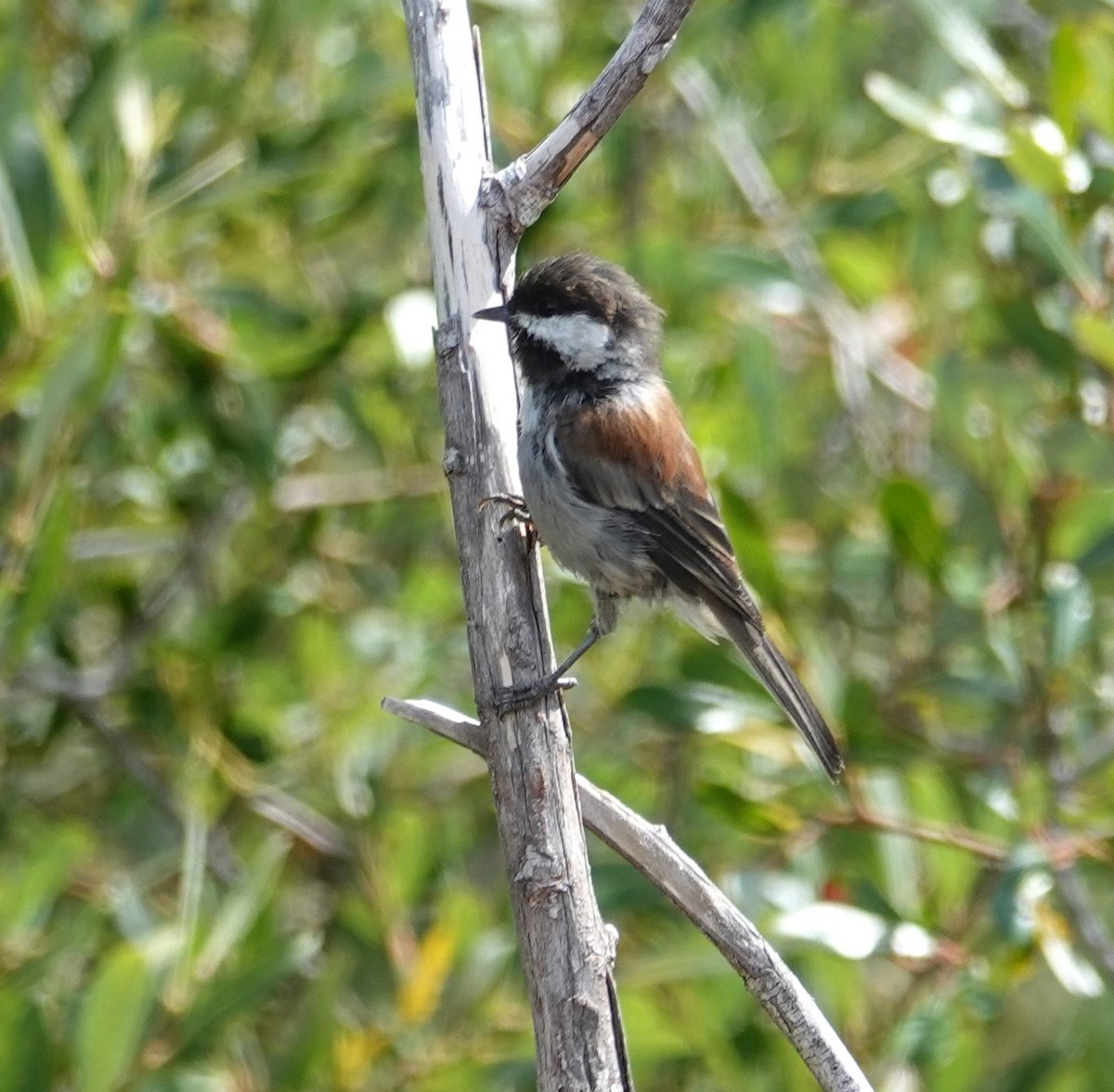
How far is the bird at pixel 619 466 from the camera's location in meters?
3.97

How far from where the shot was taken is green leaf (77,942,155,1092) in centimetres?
336

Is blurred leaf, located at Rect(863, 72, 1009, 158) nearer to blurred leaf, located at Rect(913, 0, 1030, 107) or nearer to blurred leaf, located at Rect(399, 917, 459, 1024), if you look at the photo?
blurred leaf, located at Rect(913, 0, 1030, 107)

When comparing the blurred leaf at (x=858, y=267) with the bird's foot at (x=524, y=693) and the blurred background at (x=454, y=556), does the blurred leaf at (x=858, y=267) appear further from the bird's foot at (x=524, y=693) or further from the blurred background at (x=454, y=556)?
the bird's foot at (x=524, y=693)

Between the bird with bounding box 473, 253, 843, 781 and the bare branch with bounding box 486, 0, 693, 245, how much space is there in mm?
907

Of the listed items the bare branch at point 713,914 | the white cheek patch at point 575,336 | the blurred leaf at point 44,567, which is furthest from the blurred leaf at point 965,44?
the blurred leaf at point 44,567

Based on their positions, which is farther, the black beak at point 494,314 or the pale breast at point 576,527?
the pale breast at point 576,527

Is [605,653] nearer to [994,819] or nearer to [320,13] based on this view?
[994,819]

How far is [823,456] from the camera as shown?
580cm

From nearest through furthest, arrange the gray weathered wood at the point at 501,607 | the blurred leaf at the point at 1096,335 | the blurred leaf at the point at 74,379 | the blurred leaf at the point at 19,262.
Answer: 1. the gray weathered wood at the point at 501,607
2. the blurred leaf at the point at 74,379
3. the blurred leaf at the point at 1096,335
4. the blurred leaf at the point at 19,262

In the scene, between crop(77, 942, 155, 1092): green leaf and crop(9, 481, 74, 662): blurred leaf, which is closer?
crop(77, 942, 155, 1092): green leaf

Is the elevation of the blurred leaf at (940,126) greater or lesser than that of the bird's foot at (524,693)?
greater

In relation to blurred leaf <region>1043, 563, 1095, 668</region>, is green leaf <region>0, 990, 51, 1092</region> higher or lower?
lower

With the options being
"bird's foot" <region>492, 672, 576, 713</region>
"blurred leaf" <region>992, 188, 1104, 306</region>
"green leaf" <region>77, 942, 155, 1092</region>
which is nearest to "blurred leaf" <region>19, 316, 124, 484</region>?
"green leaf" <region>77, 942, 155, 1092</region>

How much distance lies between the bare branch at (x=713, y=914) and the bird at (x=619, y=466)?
105 cm
